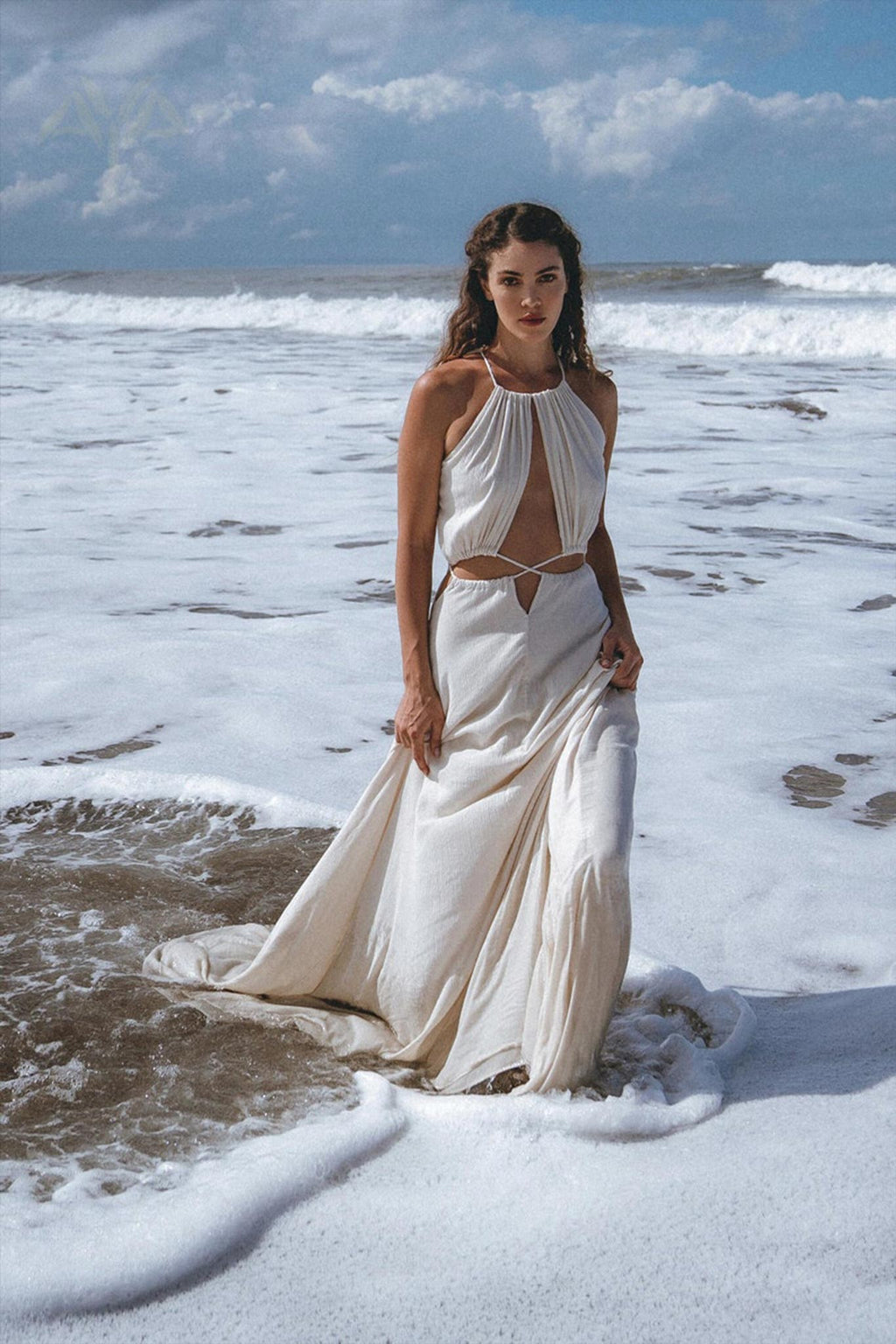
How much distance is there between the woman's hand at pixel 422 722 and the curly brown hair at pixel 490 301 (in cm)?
71

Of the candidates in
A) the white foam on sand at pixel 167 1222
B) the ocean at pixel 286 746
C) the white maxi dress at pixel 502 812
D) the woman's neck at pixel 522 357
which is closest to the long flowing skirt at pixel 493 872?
the white maxi dress at pixel 502 812

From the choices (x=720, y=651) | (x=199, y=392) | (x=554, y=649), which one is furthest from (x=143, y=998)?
(x=199, y=392)

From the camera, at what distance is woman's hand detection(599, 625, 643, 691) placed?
2.74 m

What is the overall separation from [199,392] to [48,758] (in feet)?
37.9

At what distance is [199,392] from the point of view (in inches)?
Result: 614

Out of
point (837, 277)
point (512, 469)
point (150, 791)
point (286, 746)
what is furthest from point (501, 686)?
point (837, 277)

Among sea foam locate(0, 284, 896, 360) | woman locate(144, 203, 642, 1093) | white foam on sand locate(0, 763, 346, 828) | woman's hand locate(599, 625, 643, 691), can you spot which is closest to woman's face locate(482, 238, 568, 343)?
woman locate(144, 203, 642, 1093)

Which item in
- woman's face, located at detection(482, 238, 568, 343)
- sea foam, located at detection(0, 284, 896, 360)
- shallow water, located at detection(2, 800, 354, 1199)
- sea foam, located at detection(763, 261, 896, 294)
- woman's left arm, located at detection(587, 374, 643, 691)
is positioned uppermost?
sea foam, located at detection(763, 261, 896, 294)

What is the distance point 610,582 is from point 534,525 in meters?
0.27

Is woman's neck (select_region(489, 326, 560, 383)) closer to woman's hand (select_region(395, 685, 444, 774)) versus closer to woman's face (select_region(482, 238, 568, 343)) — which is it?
woman's face (select_region(482, 238, 568, 343))

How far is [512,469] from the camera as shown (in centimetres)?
269

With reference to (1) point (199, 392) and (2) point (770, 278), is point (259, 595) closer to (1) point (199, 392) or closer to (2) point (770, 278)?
(1) point (199, 392)

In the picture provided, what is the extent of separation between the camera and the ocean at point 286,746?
2670 millimetres

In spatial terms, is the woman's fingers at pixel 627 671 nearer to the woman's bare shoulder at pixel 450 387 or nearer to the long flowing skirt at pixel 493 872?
the long flowing skirt at pixel 493 872
